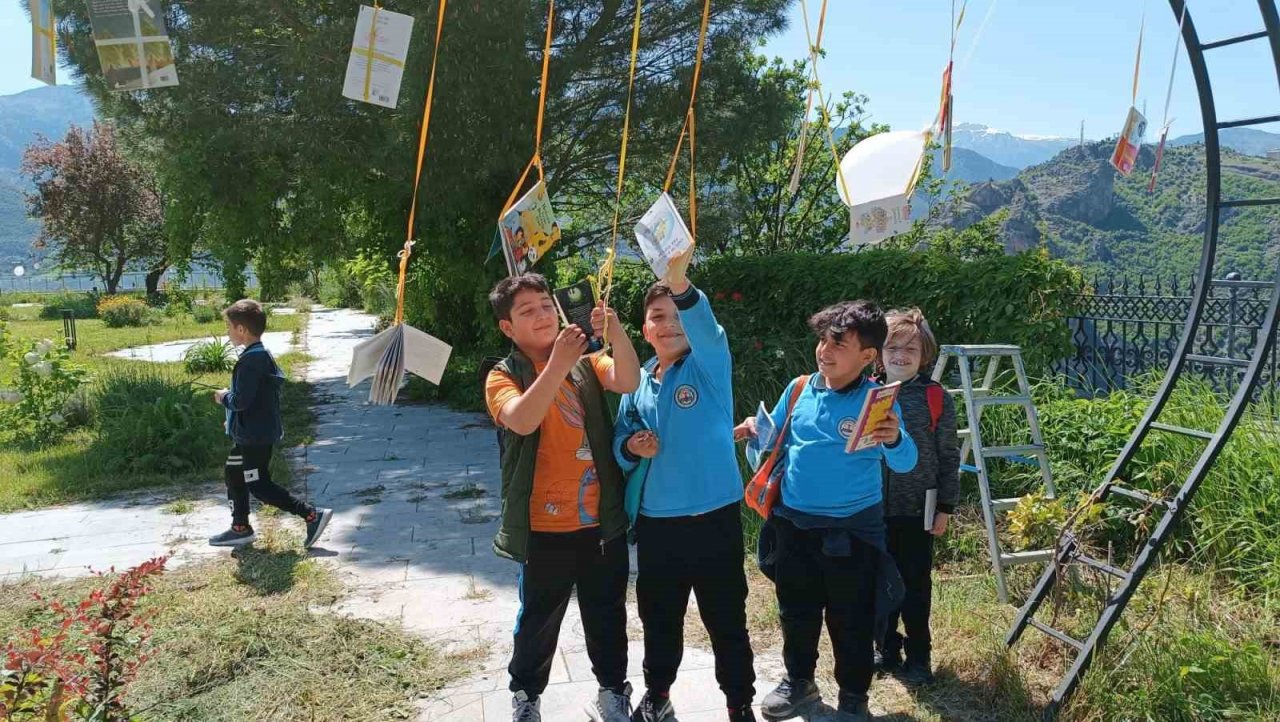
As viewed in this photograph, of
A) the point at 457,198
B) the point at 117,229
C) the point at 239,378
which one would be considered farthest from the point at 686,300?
the point at 117,229

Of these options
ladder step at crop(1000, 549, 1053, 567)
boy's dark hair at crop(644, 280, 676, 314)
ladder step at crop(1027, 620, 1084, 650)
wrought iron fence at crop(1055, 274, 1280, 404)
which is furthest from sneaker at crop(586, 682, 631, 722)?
wrought iron fence at crop(1055, 274, 1280, 404)

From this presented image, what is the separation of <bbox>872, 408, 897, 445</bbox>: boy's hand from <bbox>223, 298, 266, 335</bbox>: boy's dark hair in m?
3.84

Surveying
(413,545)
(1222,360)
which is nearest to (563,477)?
(1222,360)

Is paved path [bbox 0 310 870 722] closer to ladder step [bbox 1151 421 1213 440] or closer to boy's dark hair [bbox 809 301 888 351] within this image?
boy's dark hair [bbox 809 301 888 351]

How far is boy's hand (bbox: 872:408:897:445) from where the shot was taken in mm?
2820

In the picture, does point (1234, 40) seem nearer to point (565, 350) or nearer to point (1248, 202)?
point (1248, 202)

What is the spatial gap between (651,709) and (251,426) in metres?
3.34

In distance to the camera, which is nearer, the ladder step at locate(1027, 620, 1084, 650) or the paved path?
the ladder step at locate(1027, 620, 1084, 650)

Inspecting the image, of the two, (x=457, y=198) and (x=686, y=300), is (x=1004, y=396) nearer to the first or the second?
(x=686, y=300)

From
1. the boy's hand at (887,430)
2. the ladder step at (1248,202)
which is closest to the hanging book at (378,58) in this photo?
the boy's hand at (887,430)

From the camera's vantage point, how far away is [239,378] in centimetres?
519

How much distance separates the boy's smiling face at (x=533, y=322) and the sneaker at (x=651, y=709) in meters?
1.35

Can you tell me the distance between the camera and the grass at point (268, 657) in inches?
130

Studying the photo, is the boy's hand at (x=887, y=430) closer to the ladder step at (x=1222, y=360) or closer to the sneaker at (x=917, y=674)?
the sneaker at (x=917, y=674)
